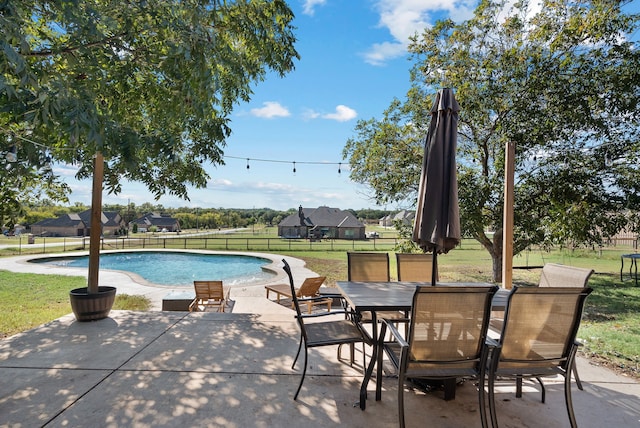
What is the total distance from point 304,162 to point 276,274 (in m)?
5.17

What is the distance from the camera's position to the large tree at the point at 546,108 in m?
6.58

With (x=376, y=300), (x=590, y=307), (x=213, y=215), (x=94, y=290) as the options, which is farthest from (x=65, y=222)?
(x=590, y=307)

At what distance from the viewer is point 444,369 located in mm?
2061

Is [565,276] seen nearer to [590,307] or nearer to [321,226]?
[590,307]

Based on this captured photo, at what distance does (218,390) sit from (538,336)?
2.39 meters

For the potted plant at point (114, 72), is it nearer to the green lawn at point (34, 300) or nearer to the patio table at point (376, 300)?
the green lawn at point (34, 300)

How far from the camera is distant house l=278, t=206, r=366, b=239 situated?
1610 inches

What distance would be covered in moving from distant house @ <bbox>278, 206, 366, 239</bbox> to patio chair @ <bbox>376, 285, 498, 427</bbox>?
126ft

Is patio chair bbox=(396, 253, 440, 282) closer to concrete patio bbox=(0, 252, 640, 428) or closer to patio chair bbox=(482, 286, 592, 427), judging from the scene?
concrete patio bbox=(0, 252, 640, 428)

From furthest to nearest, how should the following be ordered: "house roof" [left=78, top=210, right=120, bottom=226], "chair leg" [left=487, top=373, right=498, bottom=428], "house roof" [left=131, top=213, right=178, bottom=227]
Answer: "house roof" [left=131, top=213, right=178, bottom=227]
"house roof" [left=78, top=210, right=120, bottom=226]
"chair leg" [left=487, top=373, right=498, bottom=428]

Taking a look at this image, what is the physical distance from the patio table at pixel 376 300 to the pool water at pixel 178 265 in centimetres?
962

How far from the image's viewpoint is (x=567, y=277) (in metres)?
3.02

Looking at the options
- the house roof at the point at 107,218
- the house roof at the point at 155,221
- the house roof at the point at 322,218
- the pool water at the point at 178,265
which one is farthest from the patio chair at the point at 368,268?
the house roof at the point at 155,221

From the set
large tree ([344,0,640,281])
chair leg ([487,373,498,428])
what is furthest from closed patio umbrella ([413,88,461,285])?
large tree ([344,0,640,281])
